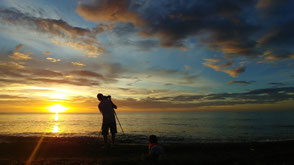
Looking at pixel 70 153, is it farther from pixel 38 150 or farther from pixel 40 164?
pixel 40 164

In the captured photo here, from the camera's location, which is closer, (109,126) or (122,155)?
(122,155)

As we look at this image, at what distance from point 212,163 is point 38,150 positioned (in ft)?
32.6

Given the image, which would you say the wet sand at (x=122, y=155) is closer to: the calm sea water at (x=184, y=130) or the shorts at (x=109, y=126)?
the shorts at (x=109, y=126)

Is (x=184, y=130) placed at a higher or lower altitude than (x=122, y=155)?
lower

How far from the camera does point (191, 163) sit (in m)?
6.15

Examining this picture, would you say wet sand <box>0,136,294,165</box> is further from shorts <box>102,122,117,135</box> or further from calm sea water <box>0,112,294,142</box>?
calm sea water <box>0,112,294,142</box>

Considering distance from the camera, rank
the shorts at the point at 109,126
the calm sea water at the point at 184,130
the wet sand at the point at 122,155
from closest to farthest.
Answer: the wet sand at the point at 122,155 < the shorts at the point at 109,126 < the calm sea water at the point at 184,130

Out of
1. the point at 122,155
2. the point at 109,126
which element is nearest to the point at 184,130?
the point at 122,155

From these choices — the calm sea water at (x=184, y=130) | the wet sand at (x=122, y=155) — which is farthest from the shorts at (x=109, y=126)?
the calm sea water at (x=184, y=130)

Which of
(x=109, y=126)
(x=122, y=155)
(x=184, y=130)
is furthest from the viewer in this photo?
(x=184, y=130)

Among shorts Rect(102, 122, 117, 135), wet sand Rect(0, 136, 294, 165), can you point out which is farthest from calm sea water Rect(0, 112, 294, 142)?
shorts Rect(102, 122, 117, 135)

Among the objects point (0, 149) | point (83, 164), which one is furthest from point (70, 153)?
point (0, 149)

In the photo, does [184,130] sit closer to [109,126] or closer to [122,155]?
[122,155]

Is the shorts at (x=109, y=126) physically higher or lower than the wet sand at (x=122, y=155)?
higher
